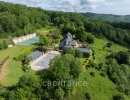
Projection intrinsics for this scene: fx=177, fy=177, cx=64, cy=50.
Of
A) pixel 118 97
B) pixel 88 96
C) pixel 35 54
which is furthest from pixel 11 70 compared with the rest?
pixel 118 97

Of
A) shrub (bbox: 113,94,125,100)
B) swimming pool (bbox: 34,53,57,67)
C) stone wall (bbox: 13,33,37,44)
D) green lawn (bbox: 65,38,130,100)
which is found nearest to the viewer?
green lawn (bbox: 65,38,130,100)

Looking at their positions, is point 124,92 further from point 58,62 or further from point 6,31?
point 6,31

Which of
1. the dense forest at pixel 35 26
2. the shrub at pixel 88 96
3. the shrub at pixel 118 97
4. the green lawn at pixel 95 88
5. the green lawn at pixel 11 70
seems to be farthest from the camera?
the dense forest at pixel 35 26

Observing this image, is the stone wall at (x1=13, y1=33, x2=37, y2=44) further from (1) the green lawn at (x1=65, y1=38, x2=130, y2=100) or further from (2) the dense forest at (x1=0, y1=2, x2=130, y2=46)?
(1) the green lawn at (x1=65, y1=38, x2=130, y2=100)

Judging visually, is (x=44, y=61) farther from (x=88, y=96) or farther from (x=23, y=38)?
(x=23, y=38)

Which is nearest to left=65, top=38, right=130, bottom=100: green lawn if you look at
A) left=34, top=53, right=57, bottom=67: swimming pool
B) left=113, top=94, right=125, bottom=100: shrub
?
left=113, top=94, right=125, bottom=100: shrub

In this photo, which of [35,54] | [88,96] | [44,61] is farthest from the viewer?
[35,54]

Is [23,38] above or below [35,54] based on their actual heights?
below

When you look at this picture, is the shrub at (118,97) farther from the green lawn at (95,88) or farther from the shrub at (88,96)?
the shrub at (88,96)

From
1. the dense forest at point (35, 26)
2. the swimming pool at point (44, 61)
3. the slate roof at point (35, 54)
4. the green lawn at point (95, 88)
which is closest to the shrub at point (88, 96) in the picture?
the green lawn at point (95, 88)

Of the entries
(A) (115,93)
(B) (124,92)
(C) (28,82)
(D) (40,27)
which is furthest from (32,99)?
(D) (40,27)

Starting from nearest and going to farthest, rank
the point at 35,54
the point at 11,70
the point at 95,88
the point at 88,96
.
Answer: the point at 88,96, the point at 11,70, the point at 95,88, the point at 35,54
